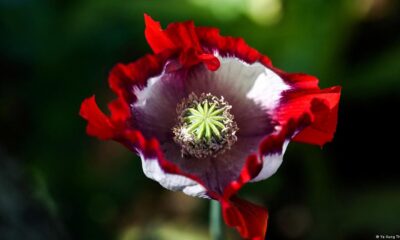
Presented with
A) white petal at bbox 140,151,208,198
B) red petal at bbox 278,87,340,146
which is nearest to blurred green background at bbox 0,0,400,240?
red petal at bbox 278,87,340,146

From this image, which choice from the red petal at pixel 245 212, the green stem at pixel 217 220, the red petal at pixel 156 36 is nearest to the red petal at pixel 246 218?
the red petal at pixel 245 212

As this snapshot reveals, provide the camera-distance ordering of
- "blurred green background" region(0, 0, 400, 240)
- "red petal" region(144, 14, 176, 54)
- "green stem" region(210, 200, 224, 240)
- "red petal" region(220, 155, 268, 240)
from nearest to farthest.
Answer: "red petal" region(220, 155, 268, 240) < "red petal" region(144, 14, 176, 54) < "green stem" region(210, 200, 224, 240) < "blurred green background" region(0, 0, 400, 240)

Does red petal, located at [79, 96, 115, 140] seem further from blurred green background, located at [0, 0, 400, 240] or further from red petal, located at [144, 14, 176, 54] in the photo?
blurred green background, located at [0, 0, 400, 240]

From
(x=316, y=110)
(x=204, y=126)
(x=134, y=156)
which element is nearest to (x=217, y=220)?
(x=204, y=126)

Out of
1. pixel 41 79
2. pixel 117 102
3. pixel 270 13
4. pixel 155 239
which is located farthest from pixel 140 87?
pixel 270 13

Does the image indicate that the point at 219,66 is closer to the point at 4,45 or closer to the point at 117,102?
the point at 117,102

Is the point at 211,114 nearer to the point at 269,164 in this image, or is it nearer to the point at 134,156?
the point at 269,164

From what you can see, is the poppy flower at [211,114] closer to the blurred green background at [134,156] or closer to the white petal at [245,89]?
the white petal at [245,89]
